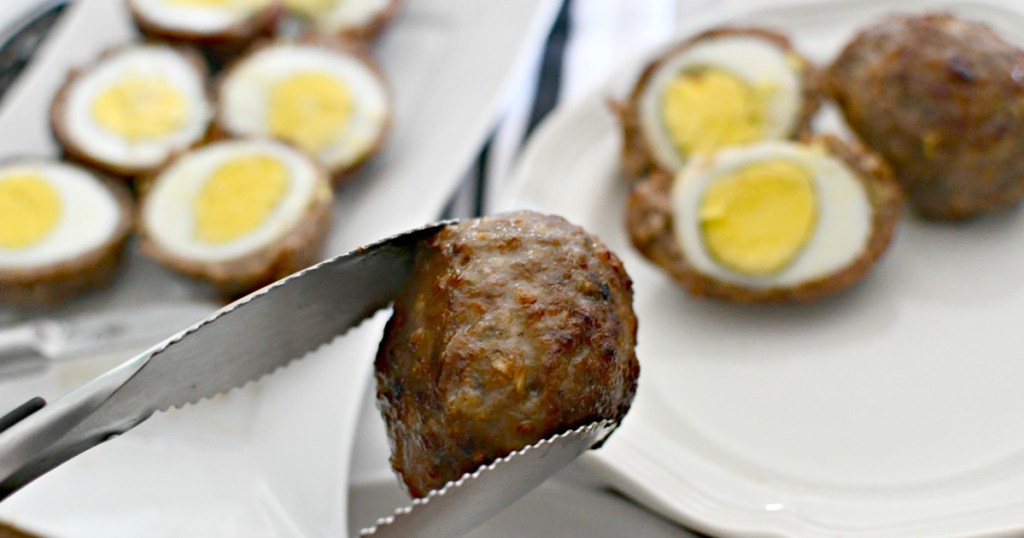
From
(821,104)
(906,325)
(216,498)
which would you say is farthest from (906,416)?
(216,498)

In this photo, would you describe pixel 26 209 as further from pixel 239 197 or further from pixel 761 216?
pixel 761 216

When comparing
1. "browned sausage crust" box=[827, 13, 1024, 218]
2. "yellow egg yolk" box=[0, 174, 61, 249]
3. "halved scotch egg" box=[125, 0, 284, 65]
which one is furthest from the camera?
"halved scotch egg" box=[125, 0, 284, 65]

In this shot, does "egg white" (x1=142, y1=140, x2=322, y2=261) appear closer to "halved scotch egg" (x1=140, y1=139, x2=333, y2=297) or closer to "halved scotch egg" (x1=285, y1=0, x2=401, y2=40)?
"halved scotch egg" (x1=140, y1=139, x2=333, y2=297)

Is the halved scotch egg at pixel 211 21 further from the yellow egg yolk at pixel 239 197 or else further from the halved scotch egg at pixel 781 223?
the halved scotch egg at pixel 781 223

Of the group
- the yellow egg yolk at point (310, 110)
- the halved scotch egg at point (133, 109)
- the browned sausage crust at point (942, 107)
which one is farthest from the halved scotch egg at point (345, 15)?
the browned sausage crust at point (942, 107)

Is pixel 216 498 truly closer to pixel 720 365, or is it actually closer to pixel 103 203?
pixel 720 365

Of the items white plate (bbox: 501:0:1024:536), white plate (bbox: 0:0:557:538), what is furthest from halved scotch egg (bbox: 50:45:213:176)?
white plate (bbox: 501:0:1024:536)

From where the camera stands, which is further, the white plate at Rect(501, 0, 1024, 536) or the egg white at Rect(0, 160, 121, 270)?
the egg white at Rect(0, 160, 121, 270)
